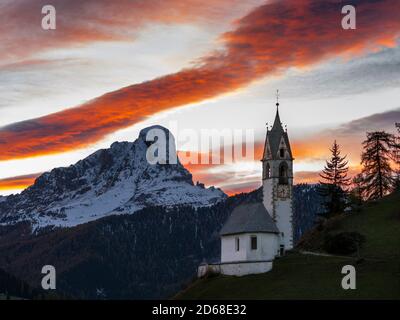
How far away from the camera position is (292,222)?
12056cm

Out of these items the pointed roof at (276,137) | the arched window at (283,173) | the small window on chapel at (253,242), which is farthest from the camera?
the pointed roof at (276,137)

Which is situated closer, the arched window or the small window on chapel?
the small window on chapel

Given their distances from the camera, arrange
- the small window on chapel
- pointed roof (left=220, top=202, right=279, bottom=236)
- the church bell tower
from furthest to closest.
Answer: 1. the church bell tower
2. pointed roof (left=220, top=202, right=279, bottom=236)
3. the small window on chapel

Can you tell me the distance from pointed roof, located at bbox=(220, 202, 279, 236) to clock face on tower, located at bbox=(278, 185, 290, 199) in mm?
4848

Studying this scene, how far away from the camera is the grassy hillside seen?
8969cm

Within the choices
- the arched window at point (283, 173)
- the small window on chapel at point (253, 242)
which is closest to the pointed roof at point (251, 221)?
the small window on chapel at point (253, 242)

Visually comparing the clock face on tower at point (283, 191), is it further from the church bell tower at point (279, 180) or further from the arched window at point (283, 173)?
the arched window at point (283, 173)

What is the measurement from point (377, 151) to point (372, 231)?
37.3 meters

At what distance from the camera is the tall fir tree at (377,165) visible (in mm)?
148625

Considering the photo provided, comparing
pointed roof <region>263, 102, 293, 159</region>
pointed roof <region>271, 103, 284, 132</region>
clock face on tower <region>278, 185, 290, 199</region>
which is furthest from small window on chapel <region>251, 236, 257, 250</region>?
pointed roof <region>271, 103, 284, 132</region>

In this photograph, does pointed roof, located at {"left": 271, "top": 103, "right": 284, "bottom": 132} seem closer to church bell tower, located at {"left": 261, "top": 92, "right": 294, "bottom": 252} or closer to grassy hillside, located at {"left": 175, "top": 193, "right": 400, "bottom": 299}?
church bell tower, located at {"left": 261, "top": 92, "right": 294, "bottom": 252}

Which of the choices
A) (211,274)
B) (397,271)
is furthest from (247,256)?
(397,271)
